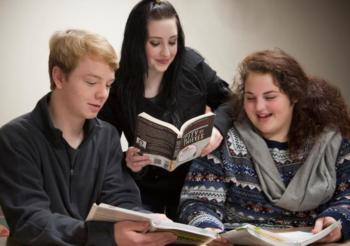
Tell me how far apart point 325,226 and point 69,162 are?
2.76 feet

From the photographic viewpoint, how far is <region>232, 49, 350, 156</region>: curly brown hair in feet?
5.55

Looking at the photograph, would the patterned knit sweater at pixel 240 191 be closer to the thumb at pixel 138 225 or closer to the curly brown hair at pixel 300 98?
the curly brown hair at pixel 300 98

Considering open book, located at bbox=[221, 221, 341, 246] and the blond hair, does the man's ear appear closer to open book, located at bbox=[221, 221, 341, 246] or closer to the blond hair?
the blond hair

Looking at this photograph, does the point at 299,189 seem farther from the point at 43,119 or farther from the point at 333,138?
the point at 43,119

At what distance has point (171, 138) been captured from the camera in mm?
1548

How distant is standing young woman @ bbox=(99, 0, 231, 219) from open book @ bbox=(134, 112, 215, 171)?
0.18 meters

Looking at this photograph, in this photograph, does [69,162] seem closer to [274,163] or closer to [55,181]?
[55,181]

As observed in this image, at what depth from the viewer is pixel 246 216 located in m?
1.65

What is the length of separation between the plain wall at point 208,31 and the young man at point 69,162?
4.65 feet

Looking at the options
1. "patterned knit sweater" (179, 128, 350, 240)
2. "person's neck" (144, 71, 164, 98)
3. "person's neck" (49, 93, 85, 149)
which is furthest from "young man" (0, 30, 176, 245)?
"person's neck" (144, 71, 164, 98)

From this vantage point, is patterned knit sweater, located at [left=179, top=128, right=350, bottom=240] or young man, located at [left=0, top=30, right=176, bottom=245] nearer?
young man, located at [left=0, top=30, right=176, bottom=245]

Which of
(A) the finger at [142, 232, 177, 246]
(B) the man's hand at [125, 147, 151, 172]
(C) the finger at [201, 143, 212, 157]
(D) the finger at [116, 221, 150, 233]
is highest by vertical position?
(C) the finger at [201, 143, 212, 157]

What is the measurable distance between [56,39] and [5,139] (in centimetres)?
36

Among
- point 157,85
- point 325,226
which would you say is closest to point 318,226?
point 325,226
